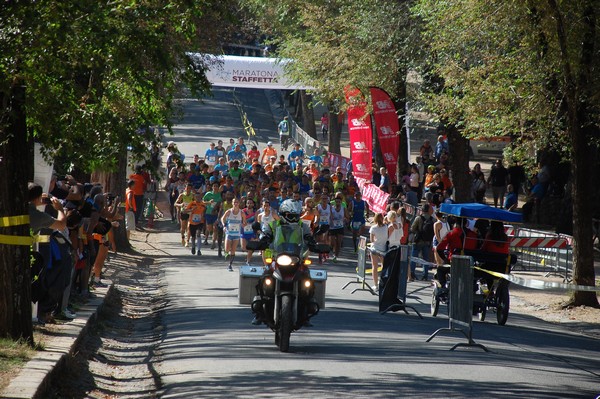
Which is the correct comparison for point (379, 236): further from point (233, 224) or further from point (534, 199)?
point (534, 199)

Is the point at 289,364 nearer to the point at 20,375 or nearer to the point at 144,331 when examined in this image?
the point at 20,375

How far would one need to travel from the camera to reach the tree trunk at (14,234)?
10633 millimetres

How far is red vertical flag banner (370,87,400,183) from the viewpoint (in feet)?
98.4

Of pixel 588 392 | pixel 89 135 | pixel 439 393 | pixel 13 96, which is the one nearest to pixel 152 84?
pixel 89 135

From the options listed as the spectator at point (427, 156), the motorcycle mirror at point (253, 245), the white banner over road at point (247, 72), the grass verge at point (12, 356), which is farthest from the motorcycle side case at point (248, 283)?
the spectator at point (427, 156)

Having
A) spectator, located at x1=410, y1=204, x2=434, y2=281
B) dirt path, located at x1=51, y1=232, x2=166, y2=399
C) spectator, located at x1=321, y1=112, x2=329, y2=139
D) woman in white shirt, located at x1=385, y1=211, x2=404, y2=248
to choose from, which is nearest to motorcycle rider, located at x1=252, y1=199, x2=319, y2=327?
dirt path, located at x1=51, y1=232, x2=166, y2=399

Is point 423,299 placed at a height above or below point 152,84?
below

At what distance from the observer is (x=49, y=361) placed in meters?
10.1

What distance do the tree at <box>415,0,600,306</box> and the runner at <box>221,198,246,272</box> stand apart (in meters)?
6.20

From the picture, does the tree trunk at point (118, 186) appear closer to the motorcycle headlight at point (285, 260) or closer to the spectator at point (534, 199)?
the spectator at point (534, 199)

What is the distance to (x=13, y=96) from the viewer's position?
10.1m

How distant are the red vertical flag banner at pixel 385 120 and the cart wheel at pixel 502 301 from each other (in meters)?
13.8

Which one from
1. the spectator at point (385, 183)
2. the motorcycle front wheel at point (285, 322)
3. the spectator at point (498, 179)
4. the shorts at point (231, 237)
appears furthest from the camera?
the spectator at point (498, 179)

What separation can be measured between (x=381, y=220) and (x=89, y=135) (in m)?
10.7
